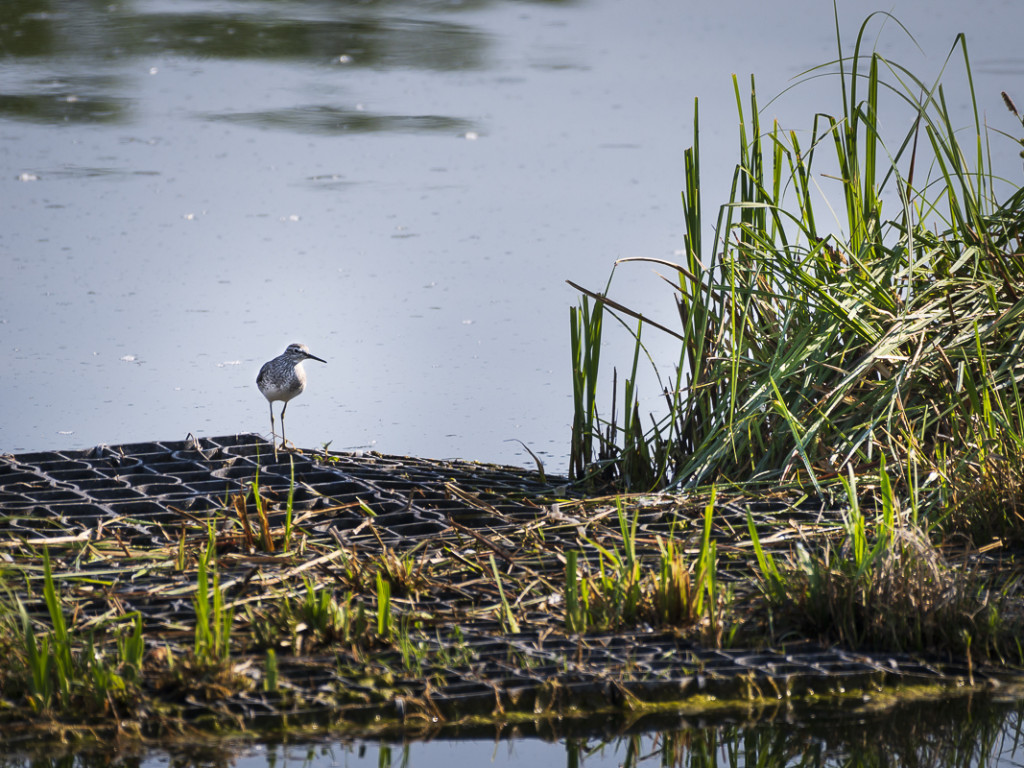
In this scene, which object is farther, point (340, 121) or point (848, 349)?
point (340, 121)

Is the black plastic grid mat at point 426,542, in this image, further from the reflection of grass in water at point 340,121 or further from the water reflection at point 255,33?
the water reflection at point 255,33

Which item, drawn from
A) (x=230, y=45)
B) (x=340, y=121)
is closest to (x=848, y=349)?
(x=340, y=121)

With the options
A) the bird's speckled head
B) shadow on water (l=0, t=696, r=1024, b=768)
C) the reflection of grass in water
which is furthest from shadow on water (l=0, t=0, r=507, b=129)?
shadow on water (l=0, t=696, r=1024, b=768)

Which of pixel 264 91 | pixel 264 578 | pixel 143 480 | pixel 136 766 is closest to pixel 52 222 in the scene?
pixel 264 91

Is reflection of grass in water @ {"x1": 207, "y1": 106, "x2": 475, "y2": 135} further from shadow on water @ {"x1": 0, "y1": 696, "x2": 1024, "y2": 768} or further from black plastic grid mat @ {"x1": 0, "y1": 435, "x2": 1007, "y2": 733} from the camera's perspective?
shadow on water @ {"x1": 0, "y1": 696, "x2": 1024, "y2": 768}

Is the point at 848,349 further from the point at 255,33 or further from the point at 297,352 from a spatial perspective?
the point at 255,33

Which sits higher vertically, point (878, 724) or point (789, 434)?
point (789, 434)

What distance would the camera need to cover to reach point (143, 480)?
441 centimetres

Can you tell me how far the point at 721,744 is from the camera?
8.78 ft

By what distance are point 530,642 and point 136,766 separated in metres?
0.83

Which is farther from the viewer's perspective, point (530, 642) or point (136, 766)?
point (530, 642)

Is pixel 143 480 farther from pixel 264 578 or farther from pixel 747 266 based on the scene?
pixel 747 266

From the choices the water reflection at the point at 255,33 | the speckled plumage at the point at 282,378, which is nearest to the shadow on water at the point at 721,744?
the speckled plumage at the point at 282,378

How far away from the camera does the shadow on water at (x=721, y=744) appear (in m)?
2.54
